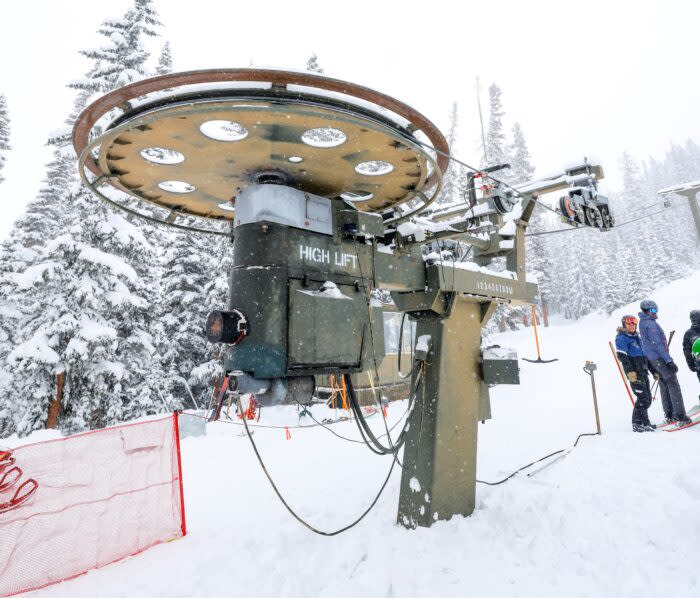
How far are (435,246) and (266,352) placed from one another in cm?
305

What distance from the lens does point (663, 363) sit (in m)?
7.98

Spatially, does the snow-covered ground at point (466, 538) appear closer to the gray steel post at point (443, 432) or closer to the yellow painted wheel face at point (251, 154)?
the gray steel post at point (443, 432)

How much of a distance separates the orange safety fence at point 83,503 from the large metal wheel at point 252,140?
3.47 m

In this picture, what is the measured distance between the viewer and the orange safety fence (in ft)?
14.7

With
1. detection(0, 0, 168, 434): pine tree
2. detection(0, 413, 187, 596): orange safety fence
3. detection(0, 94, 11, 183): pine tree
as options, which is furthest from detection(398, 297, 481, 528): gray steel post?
detection(0, 94, 11, 183): pine tree

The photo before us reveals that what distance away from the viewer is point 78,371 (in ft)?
48.5

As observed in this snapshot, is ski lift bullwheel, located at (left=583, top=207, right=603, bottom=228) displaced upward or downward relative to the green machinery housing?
upward

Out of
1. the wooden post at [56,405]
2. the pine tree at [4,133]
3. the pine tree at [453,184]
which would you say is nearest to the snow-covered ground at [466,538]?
the wooden post at [56,405]

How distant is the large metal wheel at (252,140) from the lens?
8.27ft

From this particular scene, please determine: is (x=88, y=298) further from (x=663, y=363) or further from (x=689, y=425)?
(x=689, y=425)

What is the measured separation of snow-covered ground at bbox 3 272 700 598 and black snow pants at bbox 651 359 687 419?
753mm

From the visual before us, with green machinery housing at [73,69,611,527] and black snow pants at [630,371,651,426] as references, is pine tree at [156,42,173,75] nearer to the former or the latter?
green machinery housing at [73,69,611,527]

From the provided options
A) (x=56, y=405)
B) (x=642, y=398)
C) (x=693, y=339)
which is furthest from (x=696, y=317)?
(x=56, y=405)

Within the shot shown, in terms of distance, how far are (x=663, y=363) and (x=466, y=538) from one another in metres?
5.97
